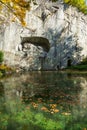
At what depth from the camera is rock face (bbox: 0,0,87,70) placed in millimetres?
46188

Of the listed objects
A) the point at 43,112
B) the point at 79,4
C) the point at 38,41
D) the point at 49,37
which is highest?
the point at 79,4

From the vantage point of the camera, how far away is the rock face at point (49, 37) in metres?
46.2

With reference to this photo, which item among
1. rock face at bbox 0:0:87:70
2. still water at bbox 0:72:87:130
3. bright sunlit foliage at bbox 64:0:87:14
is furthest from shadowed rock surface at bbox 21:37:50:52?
still water at bbox 0:72:87:130

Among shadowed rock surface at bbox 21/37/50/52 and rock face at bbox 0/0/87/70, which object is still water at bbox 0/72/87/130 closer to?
rock face at bbox 0/0/87/70

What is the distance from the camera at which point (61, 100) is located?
15.1 metres

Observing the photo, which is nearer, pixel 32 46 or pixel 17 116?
pixel 17 116

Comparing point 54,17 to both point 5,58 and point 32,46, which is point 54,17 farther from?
point 5,58

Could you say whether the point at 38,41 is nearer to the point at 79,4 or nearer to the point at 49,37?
the point at 49,37

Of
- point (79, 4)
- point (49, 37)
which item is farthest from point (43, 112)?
point (79, 4)

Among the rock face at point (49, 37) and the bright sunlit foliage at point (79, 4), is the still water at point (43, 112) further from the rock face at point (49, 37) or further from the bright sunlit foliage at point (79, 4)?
the bright sunlit foliage at point (79, 4)

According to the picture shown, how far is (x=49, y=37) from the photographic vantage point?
160 feet

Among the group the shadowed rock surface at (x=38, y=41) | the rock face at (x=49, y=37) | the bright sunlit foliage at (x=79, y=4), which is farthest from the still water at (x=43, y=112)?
the bright sunlit foliage at (x=79, y=4)

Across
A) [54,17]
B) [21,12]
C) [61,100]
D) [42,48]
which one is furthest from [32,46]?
[21,12]

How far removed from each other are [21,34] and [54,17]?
7.01 m
